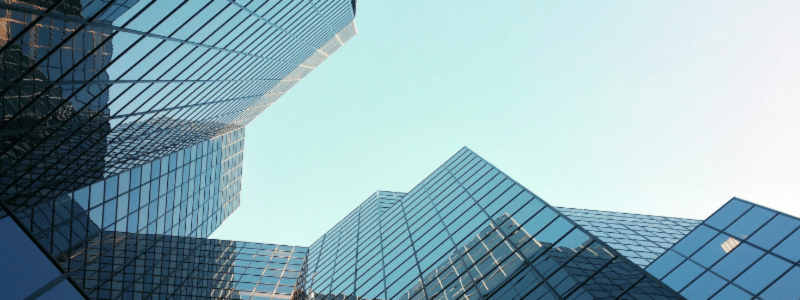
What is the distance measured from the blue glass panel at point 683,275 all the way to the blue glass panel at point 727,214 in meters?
3.42

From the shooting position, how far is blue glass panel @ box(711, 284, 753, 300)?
18578 millimetres

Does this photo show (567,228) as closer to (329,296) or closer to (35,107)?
(329,296)

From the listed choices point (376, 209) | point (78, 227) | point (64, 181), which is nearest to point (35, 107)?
point (64, 181)

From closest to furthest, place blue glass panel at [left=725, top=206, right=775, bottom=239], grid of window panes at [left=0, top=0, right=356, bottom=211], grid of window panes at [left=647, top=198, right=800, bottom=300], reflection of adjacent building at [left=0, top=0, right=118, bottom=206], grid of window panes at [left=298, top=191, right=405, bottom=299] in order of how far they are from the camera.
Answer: reflection of adjacent building at [left=0, top=0, right=118, bottom=206], grid of window panes at [left=0, top=0, right=356, bottom=211], grid of window panes at [left=647, top=198, right=800, bottom=300], blue glass panel at [left=725, top=206, right=775, bottom=239], grid of window panes at [left=298, top=191, right=405, bottom=299]

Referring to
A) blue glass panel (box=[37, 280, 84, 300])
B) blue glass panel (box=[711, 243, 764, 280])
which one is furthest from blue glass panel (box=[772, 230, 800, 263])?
blue glass panel (box=[37, 280, 84, 300])

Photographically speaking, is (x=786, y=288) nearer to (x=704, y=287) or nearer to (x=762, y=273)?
(x=762, y=273)

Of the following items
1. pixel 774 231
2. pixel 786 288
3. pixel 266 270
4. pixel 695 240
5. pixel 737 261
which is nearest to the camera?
pixel 786 288

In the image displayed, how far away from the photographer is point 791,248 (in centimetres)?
1972

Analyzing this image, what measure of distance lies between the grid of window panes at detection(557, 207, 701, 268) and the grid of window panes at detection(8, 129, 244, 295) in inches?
1093

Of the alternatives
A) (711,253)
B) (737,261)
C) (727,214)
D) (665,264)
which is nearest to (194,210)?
(665,264)

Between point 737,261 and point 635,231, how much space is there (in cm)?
1791

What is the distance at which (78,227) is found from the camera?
19406 millimetres

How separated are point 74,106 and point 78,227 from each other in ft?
26.0

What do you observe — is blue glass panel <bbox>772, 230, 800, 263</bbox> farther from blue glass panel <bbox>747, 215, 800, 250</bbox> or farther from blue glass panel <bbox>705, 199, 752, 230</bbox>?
blue glass panel <bbox>705, 199, 752, 230</bbox>
